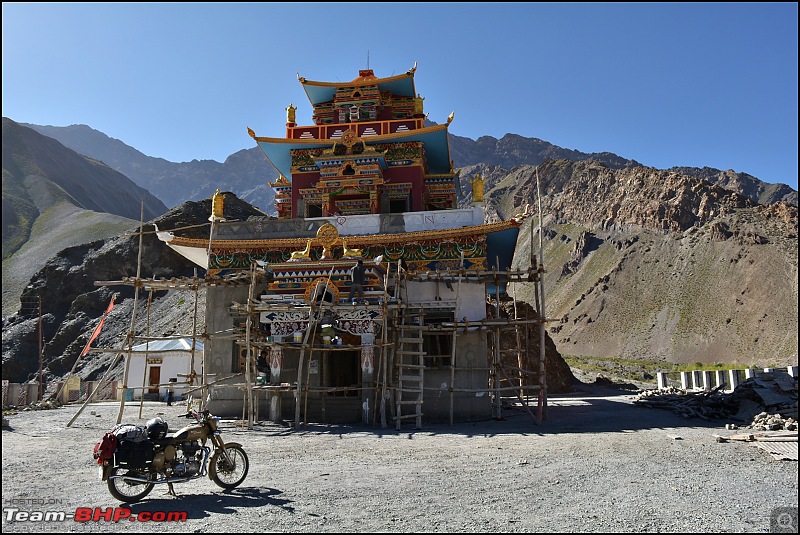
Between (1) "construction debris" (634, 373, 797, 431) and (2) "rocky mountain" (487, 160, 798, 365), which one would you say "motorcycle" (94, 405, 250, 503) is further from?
(2) "rocky mountain" (487, 160, 798, 365)

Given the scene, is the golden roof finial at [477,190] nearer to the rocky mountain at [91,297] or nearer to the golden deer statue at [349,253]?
the golden deer statue at [349,253]

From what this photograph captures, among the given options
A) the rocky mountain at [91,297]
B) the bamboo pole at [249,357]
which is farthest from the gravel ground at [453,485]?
the rocky mountain at [91,297]

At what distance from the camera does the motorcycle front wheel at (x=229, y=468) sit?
8508mm

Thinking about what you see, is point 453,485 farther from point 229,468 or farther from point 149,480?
point 149,480

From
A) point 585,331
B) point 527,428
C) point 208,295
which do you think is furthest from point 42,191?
point 527,428

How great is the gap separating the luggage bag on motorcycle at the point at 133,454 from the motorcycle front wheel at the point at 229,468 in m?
0.92

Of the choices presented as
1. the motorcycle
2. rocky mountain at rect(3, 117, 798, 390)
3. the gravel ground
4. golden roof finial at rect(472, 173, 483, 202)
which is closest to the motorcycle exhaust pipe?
the motorcycle

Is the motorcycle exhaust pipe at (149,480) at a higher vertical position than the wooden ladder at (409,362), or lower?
lower

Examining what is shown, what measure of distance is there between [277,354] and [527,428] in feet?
26.4

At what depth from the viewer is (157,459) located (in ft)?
26.2

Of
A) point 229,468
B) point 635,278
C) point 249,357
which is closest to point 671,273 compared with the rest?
point 635,278

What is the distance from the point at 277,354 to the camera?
18469 mm

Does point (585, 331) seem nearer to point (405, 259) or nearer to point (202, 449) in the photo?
point (405, 259)

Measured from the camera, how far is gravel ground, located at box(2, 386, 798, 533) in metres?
6.93
